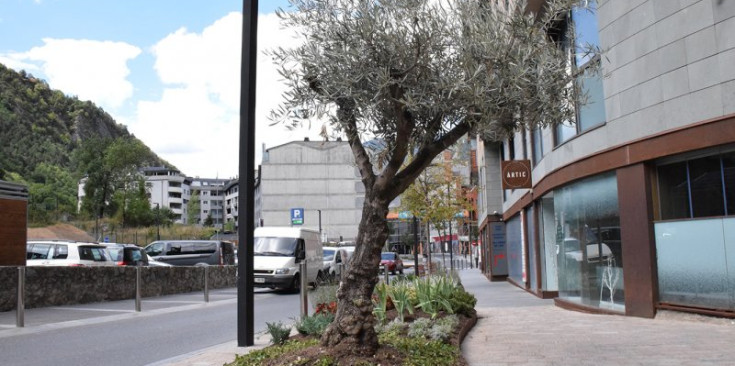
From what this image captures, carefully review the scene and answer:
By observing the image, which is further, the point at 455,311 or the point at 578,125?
the point at 578,125

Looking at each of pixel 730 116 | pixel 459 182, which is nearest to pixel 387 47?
pixel 730 116

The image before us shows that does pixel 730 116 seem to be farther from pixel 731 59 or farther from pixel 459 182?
pixel 459 182

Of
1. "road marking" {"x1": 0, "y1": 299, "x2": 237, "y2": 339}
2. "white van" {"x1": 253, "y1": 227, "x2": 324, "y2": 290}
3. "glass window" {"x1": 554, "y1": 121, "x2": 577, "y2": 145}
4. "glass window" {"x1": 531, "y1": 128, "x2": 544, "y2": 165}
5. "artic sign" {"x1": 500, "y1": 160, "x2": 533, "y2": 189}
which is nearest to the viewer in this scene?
"road marking" {"x1": 0, "y1": 299, "x2": 237, "y2": 339}

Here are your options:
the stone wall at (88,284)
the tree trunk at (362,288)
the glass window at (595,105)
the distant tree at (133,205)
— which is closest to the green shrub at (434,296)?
the glass window at (595,105)

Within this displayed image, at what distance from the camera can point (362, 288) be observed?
5.68m

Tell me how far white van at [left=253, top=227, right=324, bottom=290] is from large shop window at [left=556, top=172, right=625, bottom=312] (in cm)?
867

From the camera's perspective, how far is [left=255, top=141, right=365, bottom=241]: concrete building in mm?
93875

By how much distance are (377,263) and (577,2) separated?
3.13m

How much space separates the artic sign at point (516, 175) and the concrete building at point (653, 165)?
12.4ft

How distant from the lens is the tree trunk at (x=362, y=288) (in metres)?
5.61

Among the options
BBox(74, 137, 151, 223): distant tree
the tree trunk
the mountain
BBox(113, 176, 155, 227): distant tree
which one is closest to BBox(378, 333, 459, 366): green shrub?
the tree trunk

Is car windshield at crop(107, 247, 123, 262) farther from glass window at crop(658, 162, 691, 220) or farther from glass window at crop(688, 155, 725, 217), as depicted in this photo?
glass window at crop(688, 155, 725, 217)

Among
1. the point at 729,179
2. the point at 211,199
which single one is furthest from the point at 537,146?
the point at 211,199

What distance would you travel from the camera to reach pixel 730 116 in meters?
9.40
